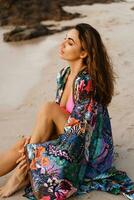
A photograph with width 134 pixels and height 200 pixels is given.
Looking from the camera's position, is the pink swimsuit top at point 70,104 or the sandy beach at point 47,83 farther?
the sandy beach at point 47,83

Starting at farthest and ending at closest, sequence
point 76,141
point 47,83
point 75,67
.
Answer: point 47,83, point 75,67, point 76,141

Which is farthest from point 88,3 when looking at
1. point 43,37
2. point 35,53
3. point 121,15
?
point 35,53

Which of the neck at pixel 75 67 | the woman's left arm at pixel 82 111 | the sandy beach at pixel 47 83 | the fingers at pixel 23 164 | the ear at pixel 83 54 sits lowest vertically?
A: the sandy beach at pixel 47 83

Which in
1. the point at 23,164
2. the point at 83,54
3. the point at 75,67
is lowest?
the point at 23,164

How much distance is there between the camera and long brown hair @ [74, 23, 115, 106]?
3.73 metres

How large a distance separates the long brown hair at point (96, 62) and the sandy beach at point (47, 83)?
2.53ft

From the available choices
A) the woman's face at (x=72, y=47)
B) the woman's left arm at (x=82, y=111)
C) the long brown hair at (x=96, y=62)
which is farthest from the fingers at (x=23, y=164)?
the woman's face at (x=72, y=47)

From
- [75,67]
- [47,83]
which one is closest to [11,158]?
[75,67]

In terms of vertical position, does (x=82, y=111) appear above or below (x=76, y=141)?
above

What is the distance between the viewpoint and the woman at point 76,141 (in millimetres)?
3650

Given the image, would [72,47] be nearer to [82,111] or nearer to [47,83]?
[82,111]

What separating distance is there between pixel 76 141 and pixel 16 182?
0.56m

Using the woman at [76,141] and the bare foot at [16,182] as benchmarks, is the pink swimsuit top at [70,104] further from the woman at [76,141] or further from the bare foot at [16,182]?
the bare foot at [16,182]

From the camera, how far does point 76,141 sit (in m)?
3.67
